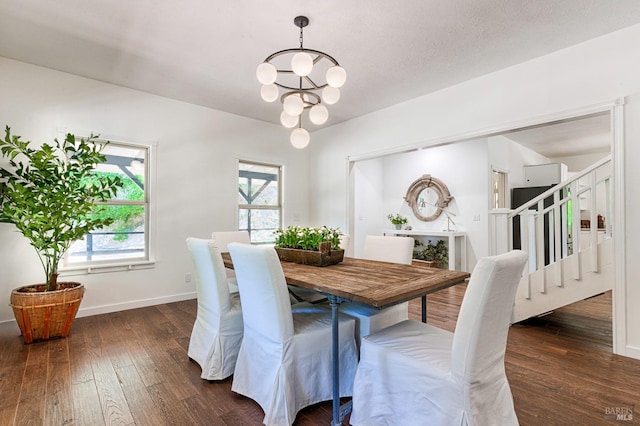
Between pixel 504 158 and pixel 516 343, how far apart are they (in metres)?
3.92

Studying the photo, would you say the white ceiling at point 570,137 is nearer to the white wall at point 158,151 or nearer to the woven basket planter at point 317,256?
the woven basket planter at point 317,256

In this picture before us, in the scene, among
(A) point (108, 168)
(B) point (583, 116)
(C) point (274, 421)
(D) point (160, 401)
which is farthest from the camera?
(A) point (108, 168)

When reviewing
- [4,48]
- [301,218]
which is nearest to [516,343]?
[301,218]

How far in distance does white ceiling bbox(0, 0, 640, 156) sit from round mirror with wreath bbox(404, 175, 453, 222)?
2.58m

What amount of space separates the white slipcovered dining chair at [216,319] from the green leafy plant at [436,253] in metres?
4.36

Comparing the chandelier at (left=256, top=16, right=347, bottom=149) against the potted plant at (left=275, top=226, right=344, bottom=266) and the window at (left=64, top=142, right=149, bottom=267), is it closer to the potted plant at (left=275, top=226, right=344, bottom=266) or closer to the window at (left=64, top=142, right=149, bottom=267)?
the potted plant at (left=275, top=226, right=344, bottom=266)

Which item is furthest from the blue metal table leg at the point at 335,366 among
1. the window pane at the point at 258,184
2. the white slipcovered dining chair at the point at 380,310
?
the window pane at the point at 258,184

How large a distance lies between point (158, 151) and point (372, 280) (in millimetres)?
3386

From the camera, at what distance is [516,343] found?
274 cm

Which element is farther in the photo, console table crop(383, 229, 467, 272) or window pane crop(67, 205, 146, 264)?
console table crop(383, 229, 467, 272)

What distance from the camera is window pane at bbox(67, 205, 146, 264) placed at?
138 inches

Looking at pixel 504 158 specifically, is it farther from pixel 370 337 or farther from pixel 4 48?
pixel 4 48
